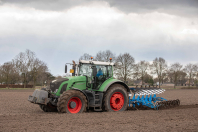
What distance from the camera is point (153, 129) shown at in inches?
233

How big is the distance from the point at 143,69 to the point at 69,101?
145 ft

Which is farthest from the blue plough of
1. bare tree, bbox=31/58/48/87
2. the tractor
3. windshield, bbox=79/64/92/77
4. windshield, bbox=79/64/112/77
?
bare tree, bbox=31/58/48/87

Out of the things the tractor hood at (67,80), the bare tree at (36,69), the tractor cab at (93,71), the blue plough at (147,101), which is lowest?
the blue plough at (147,101)

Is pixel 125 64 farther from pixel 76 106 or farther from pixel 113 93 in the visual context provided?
pixel 76 106

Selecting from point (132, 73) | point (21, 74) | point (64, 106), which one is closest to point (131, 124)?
point (64, 106)

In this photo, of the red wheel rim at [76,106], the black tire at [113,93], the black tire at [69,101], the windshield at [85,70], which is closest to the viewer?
the black tire at [69,101]

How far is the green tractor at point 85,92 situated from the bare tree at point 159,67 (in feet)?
146

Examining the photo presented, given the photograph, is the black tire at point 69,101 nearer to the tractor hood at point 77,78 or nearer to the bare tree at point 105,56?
the tractor hood at point 77,78

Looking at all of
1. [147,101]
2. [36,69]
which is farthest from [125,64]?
[147,101]

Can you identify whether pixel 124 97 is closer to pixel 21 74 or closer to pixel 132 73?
pixel 132 73

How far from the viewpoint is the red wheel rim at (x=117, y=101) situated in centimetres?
966

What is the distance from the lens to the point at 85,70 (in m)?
9.70

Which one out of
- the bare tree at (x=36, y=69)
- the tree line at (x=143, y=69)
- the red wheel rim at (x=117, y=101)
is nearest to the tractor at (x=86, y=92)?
the red wheel rim at (x=117, y=101)

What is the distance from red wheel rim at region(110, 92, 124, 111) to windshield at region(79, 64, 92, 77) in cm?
158
